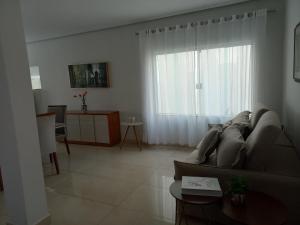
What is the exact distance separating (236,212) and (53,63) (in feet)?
17.4

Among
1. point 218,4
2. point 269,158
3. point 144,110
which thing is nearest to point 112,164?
point 144,110

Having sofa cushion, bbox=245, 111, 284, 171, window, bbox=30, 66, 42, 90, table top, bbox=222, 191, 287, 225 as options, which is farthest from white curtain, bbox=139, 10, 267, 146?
window, bbox=30, 66, 42, 90

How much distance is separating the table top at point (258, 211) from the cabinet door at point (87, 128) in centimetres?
362

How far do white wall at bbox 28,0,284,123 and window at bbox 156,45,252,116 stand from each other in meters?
0.36

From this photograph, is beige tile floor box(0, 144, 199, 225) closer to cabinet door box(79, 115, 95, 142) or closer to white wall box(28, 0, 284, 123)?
cabinet door box(79, 115, 95, 142)

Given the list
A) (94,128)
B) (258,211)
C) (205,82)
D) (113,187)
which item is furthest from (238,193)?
(94,128)

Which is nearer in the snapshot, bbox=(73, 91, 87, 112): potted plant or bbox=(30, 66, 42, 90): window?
bbox=(73, 91, 87, 112): potted plant

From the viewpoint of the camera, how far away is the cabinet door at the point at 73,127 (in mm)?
4812

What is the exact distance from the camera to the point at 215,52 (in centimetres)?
365

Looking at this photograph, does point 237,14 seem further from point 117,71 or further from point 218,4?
point 117,71

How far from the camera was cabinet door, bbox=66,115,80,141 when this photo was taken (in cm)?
A: 481

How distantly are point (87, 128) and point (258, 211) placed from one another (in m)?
3.94

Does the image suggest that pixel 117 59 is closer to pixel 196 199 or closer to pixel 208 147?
pixel 208 147

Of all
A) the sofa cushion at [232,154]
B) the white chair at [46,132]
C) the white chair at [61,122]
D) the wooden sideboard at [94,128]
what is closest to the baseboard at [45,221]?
the white chair at [46,132]
